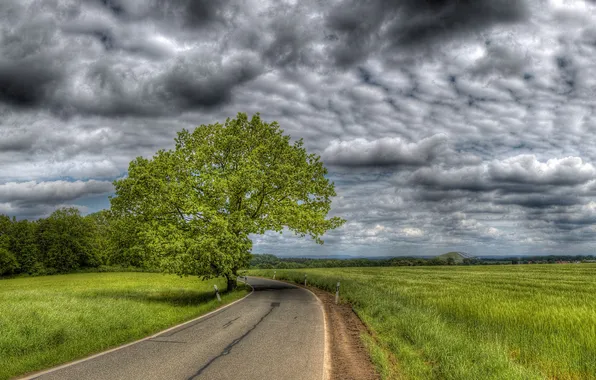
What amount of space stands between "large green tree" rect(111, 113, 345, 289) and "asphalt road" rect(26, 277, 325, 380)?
310 inches

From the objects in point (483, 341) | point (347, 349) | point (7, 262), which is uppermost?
point (483, 341)

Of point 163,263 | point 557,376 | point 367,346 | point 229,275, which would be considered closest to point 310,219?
point 229,275

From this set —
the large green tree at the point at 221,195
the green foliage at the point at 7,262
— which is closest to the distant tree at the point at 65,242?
the green foliage at the point at 7,262

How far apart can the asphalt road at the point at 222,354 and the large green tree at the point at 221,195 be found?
7862 mm

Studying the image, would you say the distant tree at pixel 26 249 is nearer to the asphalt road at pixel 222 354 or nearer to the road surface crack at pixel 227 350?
the asphalt road at pixel 222 354

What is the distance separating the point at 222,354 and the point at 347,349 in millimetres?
3307

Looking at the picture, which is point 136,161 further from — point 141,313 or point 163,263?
point 141,313

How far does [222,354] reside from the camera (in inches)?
363

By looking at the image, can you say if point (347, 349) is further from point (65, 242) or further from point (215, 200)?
point (65, 242)

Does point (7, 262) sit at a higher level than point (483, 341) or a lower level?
lower

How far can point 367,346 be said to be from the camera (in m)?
10.0

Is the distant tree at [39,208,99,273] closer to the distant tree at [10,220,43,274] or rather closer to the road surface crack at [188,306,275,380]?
the distant tree at [10,220,43,274]

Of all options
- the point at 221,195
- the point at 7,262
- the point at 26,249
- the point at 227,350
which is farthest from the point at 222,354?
the point at 26,249

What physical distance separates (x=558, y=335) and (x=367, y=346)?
548cm
